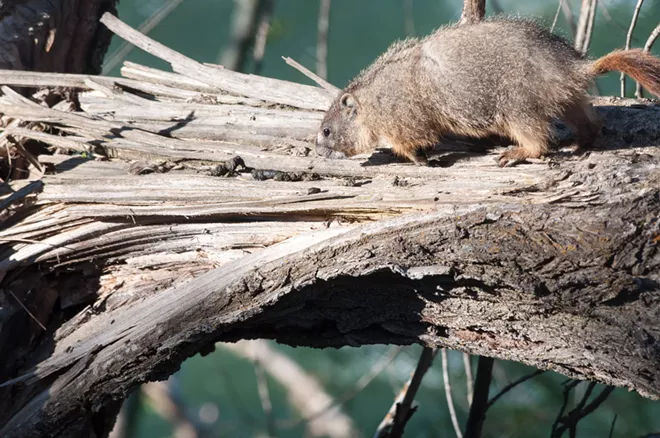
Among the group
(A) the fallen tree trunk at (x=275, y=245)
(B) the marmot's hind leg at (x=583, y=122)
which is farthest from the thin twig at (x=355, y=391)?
(B) the marmot's hind leg at (x=583, y=122)

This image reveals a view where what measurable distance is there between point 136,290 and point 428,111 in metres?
1.84

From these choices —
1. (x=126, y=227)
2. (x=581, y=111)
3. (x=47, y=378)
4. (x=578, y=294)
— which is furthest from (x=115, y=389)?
(x=581, y=111)

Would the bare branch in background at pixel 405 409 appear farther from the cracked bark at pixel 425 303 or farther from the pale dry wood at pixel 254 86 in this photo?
the pale dry wood at pixel 254 86

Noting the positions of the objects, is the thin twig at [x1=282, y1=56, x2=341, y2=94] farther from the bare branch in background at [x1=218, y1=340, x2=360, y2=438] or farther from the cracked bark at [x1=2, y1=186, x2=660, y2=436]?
the bare branch in background at [x1=218, y1=340, x2=360, y2=438]

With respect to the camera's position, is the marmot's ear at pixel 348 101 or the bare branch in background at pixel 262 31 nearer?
the marmot's ear at pixel 348 101

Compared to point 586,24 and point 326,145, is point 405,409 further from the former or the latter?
point 586,24

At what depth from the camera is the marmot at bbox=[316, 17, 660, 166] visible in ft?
11.2

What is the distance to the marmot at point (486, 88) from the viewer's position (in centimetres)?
341

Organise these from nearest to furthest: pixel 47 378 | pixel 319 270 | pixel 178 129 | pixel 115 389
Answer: pixel 319 270 → pixel 115 389 → pixel 47 378 → pixel 178 129

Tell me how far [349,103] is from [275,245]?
1.35 m

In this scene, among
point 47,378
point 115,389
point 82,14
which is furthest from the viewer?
point 82,14

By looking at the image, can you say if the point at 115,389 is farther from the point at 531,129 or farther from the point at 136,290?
the point at 531,129

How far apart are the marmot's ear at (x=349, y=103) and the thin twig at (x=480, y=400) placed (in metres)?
1.80

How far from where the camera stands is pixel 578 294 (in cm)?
267
